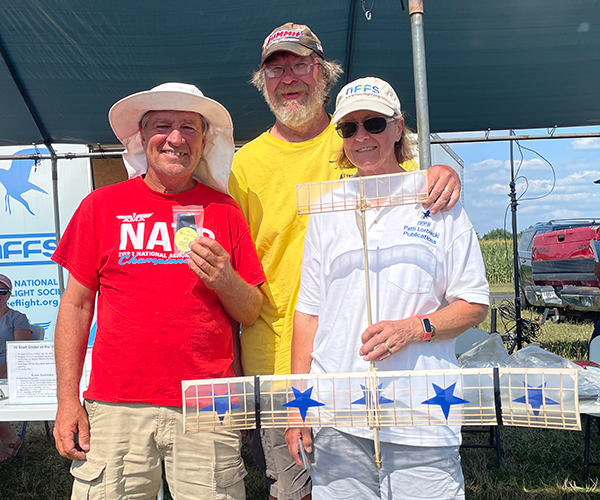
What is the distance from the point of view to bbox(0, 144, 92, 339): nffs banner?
5.92 meters

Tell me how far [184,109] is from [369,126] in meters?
0.75

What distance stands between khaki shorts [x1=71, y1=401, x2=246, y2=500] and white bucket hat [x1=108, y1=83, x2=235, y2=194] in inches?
37.4

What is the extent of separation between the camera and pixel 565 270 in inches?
412

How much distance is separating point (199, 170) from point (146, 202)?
0.97 ft

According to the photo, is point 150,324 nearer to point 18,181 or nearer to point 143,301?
point 143,301

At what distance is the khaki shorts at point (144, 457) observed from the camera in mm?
1812

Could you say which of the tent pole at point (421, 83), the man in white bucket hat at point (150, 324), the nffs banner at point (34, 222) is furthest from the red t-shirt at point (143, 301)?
the nffs banner at point (34, 222)

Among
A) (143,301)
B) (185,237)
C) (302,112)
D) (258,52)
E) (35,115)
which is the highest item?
(258,52)

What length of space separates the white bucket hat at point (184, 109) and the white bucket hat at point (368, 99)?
0.55 m

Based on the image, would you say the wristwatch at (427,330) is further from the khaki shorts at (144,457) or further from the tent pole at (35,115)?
the tent pole at (35,115)

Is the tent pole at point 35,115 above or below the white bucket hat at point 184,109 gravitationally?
above

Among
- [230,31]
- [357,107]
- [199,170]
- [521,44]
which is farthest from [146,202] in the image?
[521,44]

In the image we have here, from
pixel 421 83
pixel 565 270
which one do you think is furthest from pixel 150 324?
pixel 565 270

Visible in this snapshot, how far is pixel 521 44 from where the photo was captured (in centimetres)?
413
